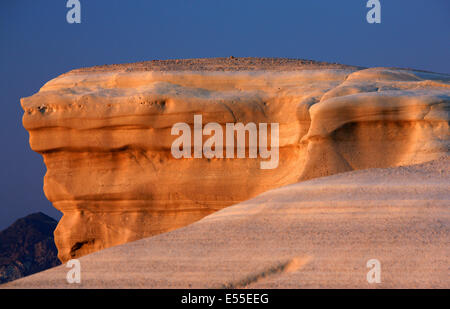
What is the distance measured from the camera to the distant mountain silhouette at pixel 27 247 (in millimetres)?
39250

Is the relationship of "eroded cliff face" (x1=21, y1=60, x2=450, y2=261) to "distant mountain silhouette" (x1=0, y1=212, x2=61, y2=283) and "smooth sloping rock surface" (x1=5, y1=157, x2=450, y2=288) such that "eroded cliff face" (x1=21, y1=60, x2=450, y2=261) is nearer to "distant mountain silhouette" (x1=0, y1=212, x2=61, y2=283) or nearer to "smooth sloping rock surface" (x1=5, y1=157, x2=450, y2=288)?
"smooth sloping rock surface" (x1=5, y1=157, x2=450, y2=288)

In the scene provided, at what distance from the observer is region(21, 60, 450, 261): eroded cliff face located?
16922 millimetres

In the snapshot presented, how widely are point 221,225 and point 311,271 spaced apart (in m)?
2.20

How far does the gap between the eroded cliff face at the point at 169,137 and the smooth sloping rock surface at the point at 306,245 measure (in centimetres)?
428

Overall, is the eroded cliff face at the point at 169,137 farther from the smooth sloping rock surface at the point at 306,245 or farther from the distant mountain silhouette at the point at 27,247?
the distant mountain silhouette at the point at 27,247

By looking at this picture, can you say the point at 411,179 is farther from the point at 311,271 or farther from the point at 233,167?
the point at 233,167

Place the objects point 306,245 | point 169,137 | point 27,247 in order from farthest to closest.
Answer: point 27,247, point 169,137, point 306,245

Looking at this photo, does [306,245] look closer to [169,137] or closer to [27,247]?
[169,137]

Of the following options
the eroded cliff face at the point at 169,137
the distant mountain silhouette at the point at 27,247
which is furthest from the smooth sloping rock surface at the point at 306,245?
the distant mountain silhouette at the point at 27,247

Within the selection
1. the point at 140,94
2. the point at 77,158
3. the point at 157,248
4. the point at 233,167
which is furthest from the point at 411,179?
the point at 77,158

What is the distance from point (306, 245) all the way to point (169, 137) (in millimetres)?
7772

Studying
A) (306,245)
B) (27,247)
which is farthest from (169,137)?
(27,247)

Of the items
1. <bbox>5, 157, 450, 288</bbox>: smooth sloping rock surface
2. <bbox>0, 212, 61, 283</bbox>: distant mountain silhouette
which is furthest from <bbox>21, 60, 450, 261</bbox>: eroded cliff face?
<bbox>0, 212, 61, 283</bbox>: distant mountain silhouette

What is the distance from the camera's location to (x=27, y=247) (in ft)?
136
